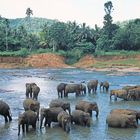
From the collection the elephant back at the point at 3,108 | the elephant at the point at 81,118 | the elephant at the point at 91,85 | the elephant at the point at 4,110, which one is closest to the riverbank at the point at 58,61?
the elephant at the point at 91,85

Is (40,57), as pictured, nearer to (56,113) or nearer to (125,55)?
(125,55)

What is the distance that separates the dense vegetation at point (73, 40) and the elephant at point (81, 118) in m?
57.2

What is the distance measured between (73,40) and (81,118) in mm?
64304

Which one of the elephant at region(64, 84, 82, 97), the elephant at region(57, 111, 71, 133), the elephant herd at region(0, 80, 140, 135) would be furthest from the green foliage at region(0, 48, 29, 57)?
the elephant at region(57, 111, 71, 133)

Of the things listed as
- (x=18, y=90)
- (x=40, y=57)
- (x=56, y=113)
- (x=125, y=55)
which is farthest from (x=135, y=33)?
(x=56, y=113)

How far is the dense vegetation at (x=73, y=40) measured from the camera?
79.9 m

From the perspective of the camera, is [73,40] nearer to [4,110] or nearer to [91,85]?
[91,85]

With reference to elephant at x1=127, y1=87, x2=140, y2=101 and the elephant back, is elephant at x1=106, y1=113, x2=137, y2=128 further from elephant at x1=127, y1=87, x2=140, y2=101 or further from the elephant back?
elephant at x1=127, y1=87, x2=140, y2=101

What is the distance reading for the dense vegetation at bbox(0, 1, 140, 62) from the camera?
79.9 meters

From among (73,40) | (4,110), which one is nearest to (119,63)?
(73,40)

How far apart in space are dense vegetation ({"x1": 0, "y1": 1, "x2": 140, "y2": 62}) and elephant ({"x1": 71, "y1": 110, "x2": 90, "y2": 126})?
188ft

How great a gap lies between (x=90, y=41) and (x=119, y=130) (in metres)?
66.0

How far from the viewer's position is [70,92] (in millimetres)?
32000

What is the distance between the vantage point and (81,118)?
20.8 m
